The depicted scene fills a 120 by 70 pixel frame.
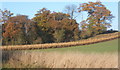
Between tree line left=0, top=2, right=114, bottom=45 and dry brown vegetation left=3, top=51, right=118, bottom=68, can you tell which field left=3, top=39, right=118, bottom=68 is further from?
tree line left=0, top=2, right=114, bottom=45

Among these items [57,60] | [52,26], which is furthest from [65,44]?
[57,60]

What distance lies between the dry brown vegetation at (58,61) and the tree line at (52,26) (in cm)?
412

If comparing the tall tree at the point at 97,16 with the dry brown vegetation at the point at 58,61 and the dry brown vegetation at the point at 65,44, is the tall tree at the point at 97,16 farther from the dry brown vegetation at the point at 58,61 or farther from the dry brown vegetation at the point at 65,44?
the dry brown vegetation at the point at 58,61

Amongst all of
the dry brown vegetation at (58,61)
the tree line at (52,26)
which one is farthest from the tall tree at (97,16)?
the dry brown vegetation at (58,61)

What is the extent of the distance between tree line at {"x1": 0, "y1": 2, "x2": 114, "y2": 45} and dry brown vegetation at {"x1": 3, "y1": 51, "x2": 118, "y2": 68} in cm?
412

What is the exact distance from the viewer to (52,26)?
1206 centimetres

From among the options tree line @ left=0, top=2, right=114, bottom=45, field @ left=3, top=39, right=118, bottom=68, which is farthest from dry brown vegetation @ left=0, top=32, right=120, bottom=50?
field @ left=3, top=39, right=118, bottom=68

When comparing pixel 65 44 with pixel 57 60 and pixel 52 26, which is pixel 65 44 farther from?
pixel 57 60

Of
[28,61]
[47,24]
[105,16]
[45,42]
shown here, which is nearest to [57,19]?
[47,24]

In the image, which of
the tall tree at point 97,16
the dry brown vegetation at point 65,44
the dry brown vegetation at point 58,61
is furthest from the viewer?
the tall tree at point 97,16

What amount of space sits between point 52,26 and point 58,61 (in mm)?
6026

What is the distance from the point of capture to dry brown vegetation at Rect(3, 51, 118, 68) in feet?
19.6

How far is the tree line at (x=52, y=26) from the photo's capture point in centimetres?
1123

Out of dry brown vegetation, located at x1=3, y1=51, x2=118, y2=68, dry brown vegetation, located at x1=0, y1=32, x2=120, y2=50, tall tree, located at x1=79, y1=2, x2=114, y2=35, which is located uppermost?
tall tree, located at x1=79, y1=2, x2=114, y2=35
